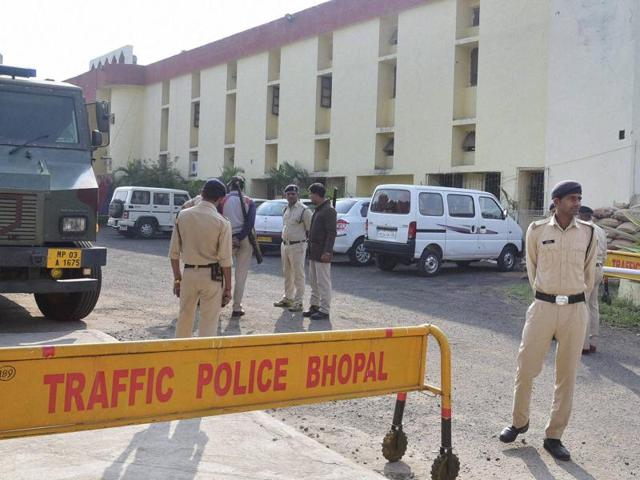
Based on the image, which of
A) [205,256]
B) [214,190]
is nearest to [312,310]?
[205,256]

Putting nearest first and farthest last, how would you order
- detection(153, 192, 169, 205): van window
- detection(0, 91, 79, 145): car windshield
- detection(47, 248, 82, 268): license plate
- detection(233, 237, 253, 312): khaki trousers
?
detection(47, 248, 82, 268): license plate → detection(0, 91, 79, 145): car windshield → detection(233, 237, 253, 312): khaki trousers → detection(153, 192, 169, 205): van window

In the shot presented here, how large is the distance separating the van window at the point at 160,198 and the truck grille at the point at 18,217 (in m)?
18.9

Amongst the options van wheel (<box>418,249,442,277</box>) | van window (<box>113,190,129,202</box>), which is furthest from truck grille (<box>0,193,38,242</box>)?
van window (<box>113,190,129,202</box>)

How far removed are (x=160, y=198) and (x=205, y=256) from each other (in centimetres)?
2152

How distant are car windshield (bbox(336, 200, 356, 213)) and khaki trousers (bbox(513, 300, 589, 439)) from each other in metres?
12.2

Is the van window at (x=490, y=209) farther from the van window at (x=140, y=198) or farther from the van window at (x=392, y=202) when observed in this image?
the van window at (x=140, y=198)

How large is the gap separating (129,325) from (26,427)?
614 cm

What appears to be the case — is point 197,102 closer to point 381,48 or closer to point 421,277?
point 381,48

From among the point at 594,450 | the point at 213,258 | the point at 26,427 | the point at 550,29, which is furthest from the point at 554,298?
the point at 550,29

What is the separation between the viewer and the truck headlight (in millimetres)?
8305

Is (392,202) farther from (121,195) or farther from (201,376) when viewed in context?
(121,195)

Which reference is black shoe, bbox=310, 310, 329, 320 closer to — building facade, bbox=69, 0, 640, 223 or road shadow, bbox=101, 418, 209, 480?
road shadow, bbox=101, 418, 209, 480

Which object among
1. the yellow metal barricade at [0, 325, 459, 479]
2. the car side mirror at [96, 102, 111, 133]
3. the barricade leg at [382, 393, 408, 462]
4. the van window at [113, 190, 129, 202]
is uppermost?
the car side mirror at [96, 102, 111, 133]

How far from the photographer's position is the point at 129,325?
9234 millimetres
